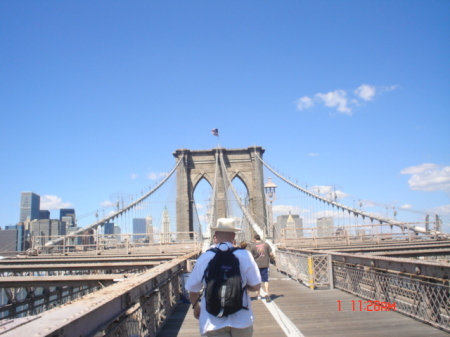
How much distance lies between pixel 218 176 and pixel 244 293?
46759 mm

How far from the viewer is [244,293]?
3281 mm

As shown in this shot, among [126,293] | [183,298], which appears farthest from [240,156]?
[126,293]

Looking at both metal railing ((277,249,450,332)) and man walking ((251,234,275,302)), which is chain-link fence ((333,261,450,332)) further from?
man walking ((251,234,275,302))

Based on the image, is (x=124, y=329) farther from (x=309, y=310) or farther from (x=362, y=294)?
(x=362, y=294)

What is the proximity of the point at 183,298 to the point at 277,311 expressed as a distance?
73.5 inches

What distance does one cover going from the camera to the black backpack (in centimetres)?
312

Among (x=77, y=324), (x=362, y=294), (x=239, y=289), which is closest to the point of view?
(x=77, y=324)

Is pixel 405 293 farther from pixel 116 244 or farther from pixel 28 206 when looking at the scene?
pixel 28 206

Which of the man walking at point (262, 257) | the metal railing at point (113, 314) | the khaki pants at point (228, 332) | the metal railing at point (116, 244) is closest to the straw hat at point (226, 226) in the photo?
the khaki pants at point (228, 332)

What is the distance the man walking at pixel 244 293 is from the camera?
10.5ft

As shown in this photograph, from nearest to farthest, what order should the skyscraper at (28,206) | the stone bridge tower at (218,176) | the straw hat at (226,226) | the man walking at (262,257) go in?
the straw hat at (226,226)
the man walking at (262,257)
the stone bridge tower at (218,176)
the skyscraper at (28,206)

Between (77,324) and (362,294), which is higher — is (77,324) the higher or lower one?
the higher one

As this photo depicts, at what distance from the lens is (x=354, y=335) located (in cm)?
519

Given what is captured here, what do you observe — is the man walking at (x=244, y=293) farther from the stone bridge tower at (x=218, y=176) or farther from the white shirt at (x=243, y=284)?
the stone bridge tower at (x=218, y=176)
